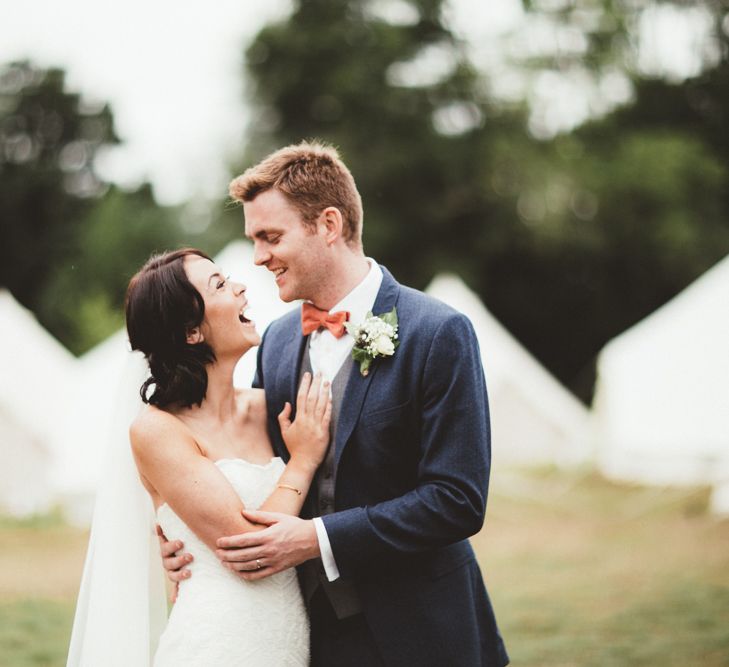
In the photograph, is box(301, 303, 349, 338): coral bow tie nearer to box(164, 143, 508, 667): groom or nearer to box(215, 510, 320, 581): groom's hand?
box(164, 143, 508, 667): groom

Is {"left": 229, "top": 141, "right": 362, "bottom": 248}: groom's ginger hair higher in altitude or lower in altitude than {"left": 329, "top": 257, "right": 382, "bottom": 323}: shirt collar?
higher

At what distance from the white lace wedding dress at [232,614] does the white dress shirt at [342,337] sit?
42cm

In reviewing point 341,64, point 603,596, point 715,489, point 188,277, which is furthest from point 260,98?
point 188,277

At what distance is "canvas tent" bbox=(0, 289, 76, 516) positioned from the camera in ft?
39.5

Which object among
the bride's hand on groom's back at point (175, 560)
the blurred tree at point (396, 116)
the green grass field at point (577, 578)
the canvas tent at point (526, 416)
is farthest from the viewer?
the blurred tree at point (396, 116)

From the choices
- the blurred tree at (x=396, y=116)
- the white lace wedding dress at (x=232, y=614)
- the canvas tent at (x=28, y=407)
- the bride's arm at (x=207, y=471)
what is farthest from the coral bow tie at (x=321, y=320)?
the blurred tree at (x=396, y=116)

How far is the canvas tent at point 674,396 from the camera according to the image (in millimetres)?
12047

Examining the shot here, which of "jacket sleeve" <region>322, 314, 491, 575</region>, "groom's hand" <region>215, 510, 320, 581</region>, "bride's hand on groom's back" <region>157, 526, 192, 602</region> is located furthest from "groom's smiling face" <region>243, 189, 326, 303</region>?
"bride's hand on groom's back" <region>157, 526, 192, 602</region>

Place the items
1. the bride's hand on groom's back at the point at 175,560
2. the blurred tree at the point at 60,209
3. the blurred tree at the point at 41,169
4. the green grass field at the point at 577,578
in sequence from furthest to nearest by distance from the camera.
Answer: the blurred tree at the point at 41,169 → the blurred tree at the point at 60,209 → the green grass field at the point at 577,578 → the bride's hand on groom's back at the point at 175,560

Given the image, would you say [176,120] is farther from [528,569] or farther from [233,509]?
[233,509]

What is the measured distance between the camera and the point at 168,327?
10.0 ft

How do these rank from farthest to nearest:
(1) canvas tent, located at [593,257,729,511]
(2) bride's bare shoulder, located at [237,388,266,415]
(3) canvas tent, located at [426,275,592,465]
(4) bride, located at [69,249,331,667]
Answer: (3) canvas tent, located at [426,275,592,465], (1) canvas tent, located at [593,257,729,511], (2) bride's bare shoulder, located at [237,388,266,415], (4) bride, located at [69,249,331,667]

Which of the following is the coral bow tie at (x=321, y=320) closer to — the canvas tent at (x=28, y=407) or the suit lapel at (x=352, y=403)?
the suit lapel at (x=352, y=403)

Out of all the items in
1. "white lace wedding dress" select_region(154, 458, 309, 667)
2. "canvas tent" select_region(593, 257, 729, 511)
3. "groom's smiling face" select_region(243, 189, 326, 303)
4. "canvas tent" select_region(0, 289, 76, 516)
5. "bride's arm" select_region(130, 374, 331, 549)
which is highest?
"canvas tent" select_region(0, 289, 76, 516)
